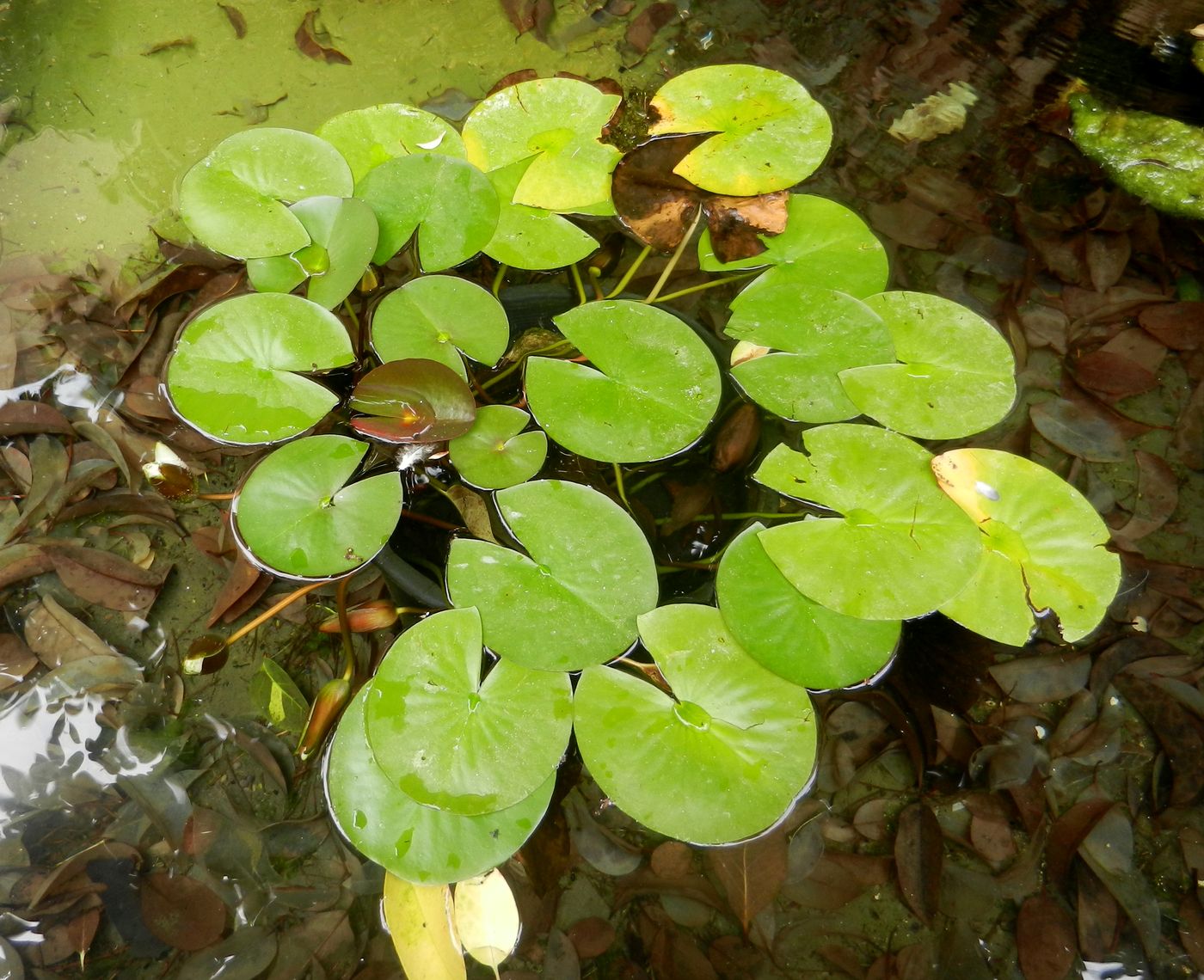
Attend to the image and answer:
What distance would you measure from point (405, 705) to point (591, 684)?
316 mm

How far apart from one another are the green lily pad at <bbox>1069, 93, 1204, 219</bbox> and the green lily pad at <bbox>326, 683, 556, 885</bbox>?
1.95 metres

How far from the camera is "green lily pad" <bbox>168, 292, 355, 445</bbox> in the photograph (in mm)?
1458

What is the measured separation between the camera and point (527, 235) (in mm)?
1674

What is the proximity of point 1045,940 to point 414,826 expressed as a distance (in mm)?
1143

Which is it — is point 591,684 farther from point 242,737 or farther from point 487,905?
point 242,737

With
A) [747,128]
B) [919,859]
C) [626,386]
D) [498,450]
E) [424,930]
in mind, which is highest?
[747,128]

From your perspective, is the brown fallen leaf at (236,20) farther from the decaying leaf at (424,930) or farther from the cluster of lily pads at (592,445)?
the decaying leaf at (424,930)

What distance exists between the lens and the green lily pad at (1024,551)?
1347 mm

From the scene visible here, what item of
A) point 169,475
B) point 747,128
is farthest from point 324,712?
point 747,128

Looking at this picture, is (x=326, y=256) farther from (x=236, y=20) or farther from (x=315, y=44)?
(x=236, y=20)

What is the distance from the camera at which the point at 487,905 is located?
129cm

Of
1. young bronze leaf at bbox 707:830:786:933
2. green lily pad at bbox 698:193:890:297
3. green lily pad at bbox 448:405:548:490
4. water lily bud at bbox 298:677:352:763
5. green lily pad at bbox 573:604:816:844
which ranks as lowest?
young bronze leaf at bbox 707:830:786:933

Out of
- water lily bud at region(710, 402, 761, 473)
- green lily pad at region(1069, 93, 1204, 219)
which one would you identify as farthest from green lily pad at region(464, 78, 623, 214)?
green lily pad at region(1069, 93, 1204, 219)

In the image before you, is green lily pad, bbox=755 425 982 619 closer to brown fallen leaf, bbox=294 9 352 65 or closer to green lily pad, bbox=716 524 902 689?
green lily pad, bbox=716 524 902 689
